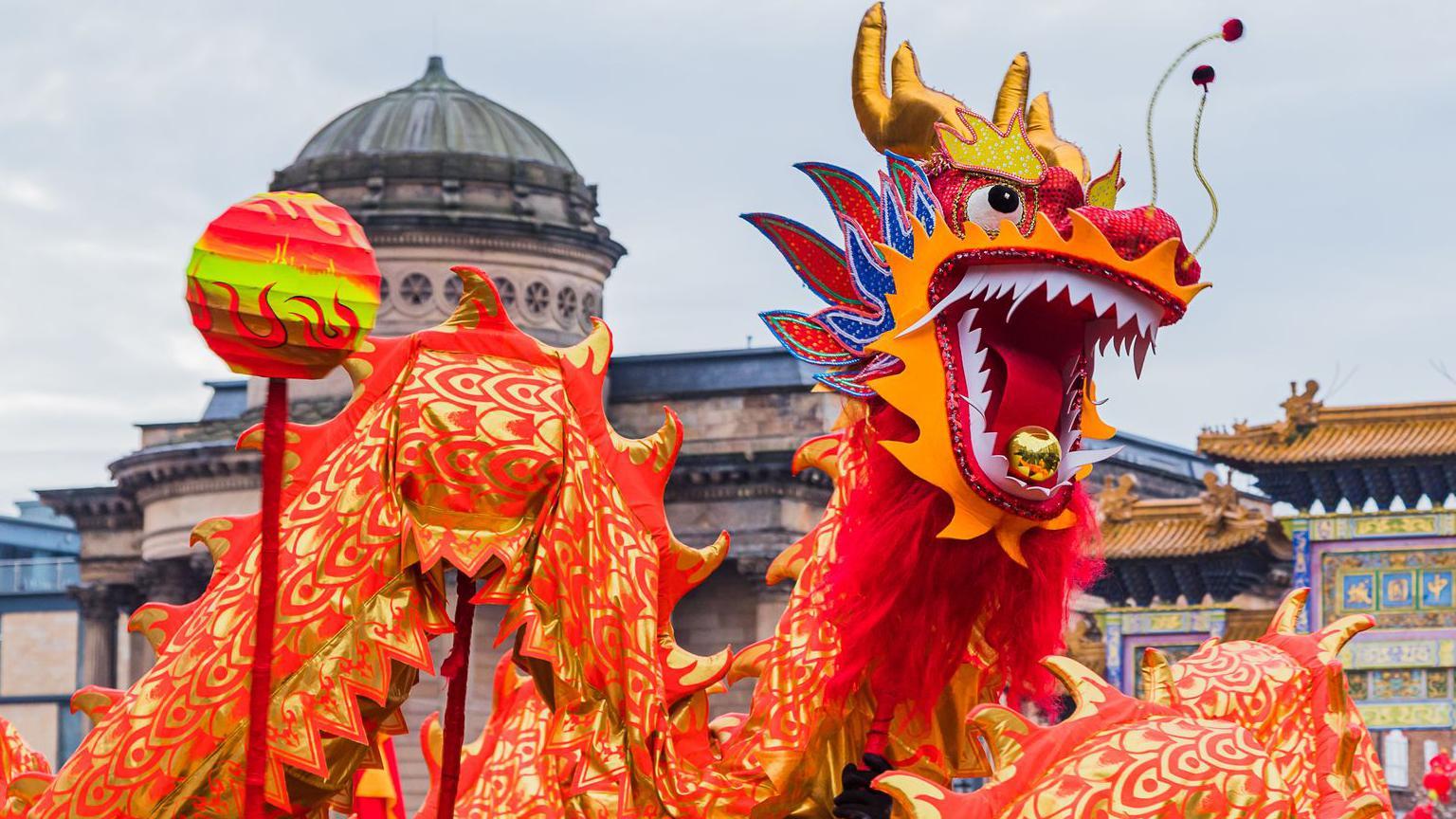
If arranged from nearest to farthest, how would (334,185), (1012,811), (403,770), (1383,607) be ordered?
(1012,811) → (1383,607) → (403,770) → (334,185)

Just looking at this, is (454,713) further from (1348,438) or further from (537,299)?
(537,299)

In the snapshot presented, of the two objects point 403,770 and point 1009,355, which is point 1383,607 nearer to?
point 403,770

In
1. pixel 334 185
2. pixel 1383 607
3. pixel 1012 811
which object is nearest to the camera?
pixel 1012 811

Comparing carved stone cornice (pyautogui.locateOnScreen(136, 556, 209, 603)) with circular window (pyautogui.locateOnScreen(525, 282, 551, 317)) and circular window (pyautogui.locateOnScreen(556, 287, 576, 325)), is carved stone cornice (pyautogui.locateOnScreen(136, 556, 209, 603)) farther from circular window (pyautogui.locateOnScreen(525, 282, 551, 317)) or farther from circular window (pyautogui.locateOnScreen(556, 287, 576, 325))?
circular window (pyautogui.locateOnScreen(556, 287, 576, 325))

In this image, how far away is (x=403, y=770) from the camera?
1523 inches

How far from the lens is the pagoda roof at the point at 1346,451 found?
35000mm

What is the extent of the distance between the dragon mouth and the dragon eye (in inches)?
9.4

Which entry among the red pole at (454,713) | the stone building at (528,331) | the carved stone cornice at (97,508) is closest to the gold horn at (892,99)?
the red pole at (454,713)

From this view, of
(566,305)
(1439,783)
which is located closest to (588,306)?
(566,305)

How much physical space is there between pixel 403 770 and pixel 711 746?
32.4 metres

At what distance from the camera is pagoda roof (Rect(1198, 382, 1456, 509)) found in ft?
115

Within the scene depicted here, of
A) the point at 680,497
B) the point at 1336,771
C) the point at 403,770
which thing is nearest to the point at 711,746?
the point at 1336,771

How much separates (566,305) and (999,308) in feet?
118

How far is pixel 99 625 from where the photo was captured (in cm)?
4994
